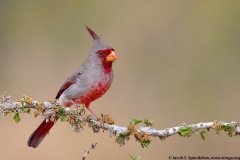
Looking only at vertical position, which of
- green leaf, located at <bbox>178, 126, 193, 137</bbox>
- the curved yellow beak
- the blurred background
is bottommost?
green leaf, located at <bbox>178, 126, 193, 137</bbox>

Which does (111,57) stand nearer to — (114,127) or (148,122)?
(114,127)

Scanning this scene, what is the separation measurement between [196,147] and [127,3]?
3701mm

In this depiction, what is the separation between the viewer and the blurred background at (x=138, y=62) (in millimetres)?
6917

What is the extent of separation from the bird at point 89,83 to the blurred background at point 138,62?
1913mm

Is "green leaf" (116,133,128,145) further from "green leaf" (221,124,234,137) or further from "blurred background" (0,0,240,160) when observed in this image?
"blurred background" (0,0,240,160)

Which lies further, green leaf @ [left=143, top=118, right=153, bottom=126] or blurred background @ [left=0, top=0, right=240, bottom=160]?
blurred background @ [left=0, top=0, right=240, bottom=160]

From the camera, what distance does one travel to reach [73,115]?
3701 millimetres

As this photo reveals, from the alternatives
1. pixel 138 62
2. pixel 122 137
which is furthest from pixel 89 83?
pixel 138 62

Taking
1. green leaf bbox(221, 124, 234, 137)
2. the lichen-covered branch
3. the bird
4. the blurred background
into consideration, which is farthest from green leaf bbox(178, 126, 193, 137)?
the blurred background

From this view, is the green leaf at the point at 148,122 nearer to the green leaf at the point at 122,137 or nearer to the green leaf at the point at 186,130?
the green leaf at the point at 122,137

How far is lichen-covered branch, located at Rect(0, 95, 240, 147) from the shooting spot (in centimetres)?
338

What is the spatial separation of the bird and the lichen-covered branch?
32.6 inches

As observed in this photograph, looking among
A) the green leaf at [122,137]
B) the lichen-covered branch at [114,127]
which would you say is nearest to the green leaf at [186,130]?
the lichen-covered branch at [114,127]

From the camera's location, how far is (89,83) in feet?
15.4
